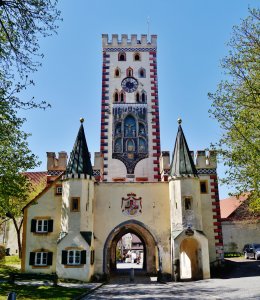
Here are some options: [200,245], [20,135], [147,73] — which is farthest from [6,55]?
[147,73]

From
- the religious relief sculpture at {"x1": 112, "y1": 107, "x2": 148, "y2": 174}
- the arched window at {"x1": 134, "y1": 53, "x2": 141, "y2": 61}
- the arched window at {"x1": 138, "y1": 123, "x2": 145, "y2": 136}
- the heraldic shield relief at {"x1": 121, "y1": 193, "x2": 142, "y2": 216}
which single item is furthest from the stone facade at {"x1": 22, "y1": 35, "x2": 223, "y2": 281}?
the arched window at {"x1": 134, "y1": 53, "x2": 141, "y2": 61}

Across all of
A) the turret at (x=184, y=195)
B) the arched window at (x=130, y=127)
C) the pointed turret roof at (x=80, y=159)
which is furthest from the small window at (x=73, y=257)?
the arched window at (x=130, y=127)

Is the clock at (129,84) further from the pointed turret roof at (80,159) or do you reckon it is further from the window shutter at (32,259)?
the window shutter at (32,259)

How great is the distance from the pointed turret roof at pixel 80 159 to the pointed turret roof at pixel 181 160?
21.2ft

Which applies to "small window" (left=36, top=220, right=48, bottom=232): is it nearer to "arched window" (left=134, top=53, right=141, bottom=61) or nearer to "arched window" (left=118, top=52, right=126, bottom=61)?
"arched window" (left=118, top=52, right=126, bottom=61)

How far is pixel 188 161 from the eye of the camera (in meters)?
27.6

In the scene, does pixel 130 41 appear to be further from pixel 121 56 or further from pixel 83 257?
pixel 83 257

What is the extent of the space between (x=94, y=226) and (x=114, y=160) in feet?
27.6

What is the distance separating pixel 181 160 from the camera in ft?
91.0

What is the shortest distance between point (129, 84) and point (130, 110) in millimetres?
3002

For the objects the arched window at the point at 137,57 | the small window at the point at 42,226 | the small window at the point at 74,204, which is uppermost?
the arched window at the point at 137,57

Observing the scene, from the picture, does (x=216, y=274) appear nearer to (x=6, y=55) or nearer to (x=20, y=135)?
(x=20, y=135)

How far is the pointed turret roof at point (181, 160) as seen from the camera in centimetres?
2712

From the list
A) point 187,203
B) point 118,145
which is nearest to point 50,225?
point 187,203
